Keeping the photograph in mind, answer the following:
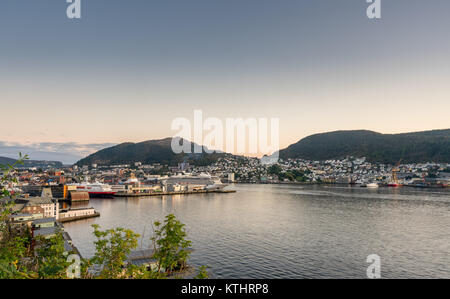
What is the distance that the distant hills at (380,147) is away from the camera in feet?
347

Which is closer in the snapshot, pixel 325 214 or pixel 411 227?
pixel 411 227

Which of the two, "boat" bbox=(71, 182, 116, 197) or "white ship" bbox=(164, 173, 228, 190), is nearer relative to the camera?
→ "boat" bbox=(71, 182, 116, 197)

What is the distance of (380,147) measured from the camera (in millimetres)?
126375

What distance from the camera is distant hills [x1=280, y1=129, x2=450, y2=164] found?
106m

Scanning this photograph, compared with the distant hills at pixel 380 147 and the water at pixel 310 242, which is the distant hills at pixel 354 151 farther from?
the water at pixel 310 242

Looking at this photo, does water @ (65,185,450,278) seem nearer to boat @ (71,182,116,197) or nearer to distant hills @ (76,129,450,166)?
boat @ (71,182,116,197)

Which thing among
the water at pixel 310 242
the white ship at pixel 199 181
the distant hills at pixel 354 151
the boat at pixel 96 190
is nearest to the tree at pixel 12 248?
the water at pixel 310 242

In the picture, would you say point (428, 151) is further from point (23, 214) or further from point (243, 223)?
point (23, 214)

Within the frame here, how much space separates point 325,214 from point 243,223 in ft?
30.0

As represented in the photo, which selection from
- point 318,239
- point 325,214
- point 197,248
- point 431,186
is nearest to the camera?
point 197,248

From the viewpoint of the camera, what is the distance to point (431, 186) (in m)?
70.5

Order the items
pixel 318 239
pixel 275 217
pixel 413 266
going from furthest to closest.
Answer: pixel 275 217 → pixel 318 239 → pixel 413 266

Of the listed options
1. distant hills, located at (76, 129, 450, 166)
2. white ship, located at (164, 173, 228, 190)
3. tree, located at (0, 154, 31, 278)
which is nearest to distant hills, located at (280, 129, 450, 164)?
distant hills, located at (76, 129, 450, 166)
